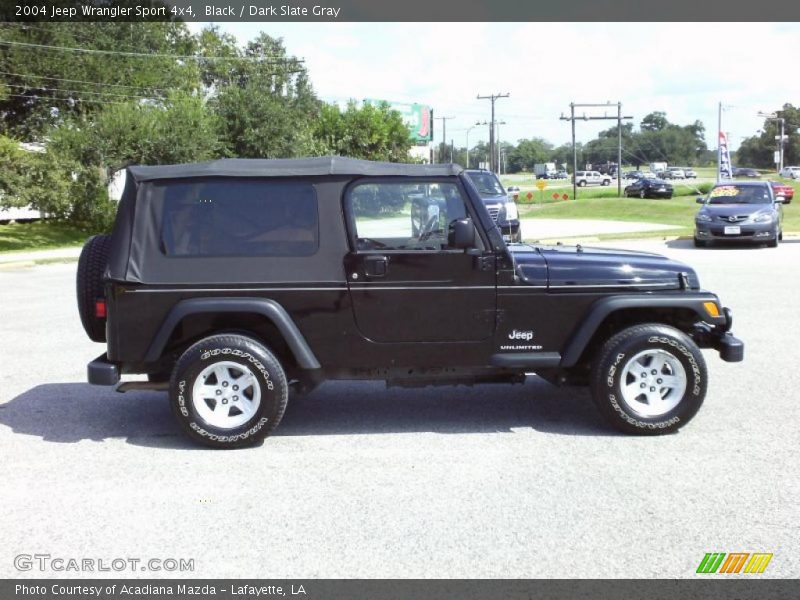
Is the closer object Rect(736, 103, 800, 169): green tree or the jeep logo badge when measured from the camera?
the jeep logo badge

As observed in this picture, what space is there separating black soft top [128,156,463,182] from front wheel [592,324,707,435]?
1.66 metres

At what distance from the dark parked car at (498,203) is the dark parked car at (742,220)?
4925 mm

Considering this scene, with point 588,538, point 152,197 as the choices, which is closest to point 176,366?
point 152,197

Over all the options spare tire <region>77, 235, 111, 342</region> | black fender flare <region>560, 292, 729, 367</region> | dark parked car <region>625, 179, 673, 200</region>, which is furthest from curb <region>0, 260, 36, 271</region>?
dark parked car <region>625, 179, 673, 200</region>

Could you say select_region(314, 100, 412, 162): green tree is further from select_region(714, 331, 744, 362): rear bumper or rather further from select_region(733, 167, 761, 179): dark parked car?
select_region(714, 331, 744, 362): rear bumper

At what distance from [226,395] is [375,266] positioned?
4.29 feet

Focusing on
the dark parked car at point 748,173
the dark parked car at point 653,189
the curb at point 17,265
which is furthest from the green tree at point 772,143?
the curb at point 17,265

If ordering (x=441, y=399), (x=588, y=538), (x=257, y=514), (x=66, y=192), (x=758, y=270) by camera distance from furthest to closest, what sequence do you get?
(x=66, y=192)
(x=758, y=270)
(x=441, y=399)
(x=257, y=514)
(x=588, y=538)

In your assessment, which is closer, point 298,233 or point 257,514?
point 257,514

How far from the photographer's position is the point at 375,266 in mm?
5645

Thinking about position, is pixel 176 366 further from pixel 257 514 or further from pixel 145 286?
pixel 257 514

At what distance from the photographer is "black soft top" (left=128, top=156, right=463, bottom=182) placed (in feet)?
18.6

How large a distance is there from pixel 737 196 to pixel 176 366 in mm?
19783
